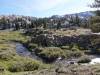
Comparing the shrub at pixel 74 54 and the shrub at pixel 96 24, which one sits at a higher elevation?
the shrub at pixel 96 24

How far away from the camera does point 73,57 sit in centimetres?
7825

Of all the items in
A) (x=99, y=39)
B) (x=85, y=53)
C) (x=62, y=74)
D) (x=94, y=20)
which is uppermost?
(x=94, y=20)

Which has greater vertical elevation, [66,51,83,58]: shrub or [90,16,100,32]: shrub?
[90,16,100,32]: shrub

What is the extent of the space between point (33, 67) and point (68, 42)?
49209mm

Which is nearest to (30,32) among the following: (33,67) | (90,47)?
(90,47)

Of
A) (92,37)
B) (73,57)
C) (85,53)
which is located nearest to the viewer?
(92,37)

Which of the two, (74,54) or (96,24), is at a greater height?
(96,24)

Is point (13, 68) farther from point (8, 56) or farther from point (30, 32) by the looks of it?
point (30, 32)

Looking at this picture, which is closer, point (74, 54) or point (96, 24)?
point (96, 24)

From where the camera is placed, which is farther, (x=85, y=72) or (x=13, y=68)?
(x=13, y=68)

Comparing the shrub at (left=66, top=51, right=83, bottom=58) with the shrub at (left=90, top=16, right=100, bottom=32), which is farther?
the shrub at (left=66, top=51, right=83, bottom=58)

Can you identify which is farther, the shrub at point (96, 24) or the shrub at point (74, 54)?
the shrub at point (74, 54)

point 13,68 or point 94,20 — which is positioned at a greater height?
point 94,20

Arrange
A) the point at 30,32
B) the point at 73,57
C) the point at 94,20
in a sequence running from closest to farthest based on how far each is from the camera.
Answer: the point at 94,20 → the point at 73,57 → the point at 30,32
